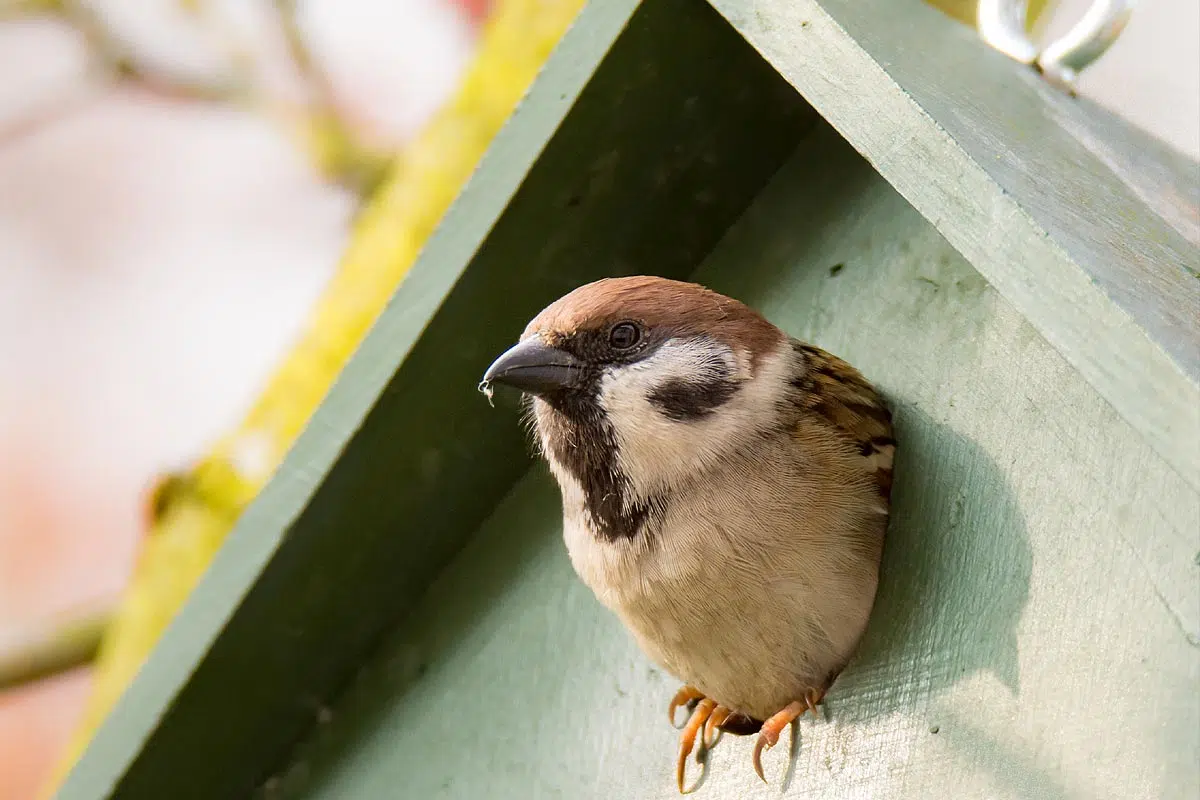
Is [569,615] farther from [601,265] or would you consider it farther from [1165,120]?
[1165,120]

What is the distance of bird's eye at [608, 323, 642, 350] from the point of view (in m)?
1.49

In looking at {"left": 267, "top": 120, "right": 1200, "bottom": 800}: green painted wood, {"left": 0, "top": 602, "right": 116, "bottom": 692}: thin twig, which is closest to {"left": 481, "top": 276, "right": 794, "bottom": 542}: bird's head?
{"left": 267, "top": 120, "right": 1200, "bottom": 800}: green painted wood

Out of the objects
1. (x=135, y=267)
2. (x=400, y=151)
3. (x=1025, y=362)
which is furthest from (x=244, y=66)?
(x=1025, y=362)

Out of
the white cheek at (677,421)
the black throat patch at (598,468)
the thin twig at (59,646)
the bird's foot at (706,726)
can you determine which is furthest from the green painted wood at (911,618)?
the thin twig at (59,646)

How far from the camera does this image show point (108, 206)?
13.4 ft

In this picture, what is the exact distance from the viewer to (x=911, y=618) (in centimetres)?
138

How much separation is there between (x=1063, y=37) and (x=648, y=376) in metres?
0.61

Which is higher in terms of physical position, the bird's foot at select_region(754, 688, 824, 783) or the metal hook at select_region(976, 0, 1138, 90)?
the metal hook at select_region(976, 0, 1138, 90)

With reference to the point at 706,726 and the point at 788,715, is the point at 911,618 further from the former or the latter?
the point at 706,726

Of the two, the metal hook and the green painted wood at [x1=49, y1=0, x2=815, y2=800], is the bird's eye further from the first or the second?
the metal hook

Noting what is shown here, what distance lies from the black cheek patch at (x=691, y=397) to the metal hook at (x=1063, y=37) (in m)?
0.50

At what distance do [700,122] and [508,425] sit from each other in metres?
0.49

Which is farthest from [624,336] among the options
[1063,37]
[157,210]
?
[157,210]

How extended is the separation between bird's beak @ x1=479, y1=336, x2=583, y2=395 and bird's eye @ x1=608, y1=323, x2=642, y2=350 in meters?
0.04
